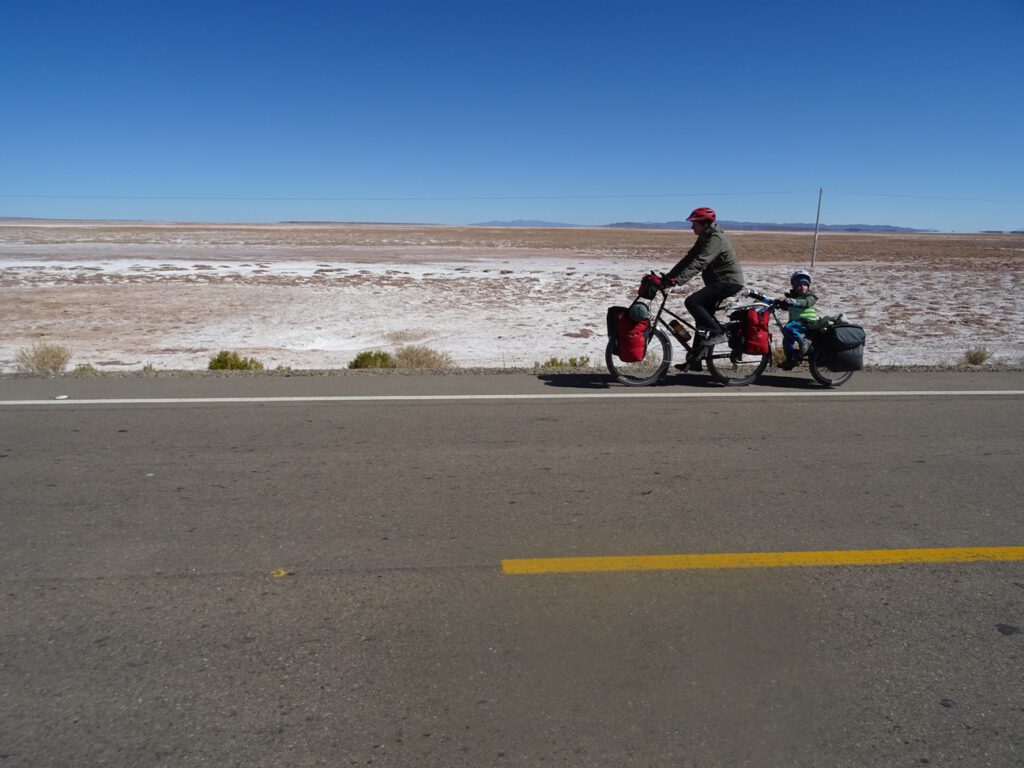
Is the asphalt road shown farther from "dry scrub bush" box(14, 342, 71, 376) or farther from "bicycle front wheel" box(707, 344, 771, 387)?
"dry scrub bush" box(14, 342, 71, 376)

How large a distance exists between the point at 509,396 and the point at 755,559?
4160 millimetres

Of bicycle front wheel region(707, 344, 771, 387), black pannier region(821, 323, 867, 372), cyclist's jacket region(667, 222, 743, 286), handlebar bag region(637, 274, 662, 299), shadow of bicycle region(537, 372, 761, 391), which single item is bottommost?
shadow of bicycle region(537, 372, 761, 391)

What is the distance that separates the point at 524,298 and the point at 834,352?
15.8 m

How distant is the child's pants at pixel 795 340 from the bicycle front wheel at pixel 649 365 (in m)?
1.47

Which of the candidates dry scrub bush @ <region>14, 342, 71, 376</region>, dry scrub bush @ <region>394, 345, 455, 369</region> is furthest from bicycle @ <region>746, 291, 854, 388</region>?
dry scrub bush @ <region>14, 342, 71, 376</region>

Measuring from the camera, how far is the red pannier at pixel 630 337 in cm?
876

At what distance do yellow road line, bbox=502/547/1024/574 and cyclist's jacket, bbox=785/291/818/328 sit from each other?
5135 millimetres

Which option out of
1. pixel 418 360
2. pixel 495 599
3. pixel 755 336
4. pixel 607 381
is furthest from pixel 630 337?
pixel 495 599

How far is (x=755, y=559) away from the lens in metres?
4.39

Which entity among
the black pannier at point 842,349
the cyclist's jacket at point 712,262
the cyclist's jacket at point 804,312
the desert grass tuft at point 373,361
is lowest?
the desert grass tuft at point 373,361

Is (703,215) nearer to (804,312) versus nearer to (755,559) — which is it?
(804,312)

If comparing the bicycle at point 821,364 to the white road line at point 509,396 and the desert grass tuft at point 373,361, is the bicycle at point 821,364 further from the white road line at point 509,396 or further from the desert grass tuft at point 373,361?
the desert grass tuft at point 373,361

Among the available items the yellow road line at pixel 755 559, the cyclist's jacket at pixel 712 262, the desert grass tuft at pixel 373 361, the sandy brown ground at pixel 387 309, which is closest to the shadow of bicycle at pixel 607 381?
the cyclist's jacket at pixel 712 262

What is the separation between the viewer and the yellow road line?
428 cm
